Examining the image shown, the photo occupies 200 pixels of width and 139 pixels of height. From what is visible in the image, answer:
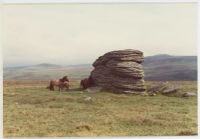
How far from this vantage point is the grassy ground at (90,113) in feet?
13.5

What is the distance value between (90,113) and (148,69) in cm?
54

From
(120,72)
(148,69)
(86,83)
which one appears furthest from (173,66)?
(86,83)

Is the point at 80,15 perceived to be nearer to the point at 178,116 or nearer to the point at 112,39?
the point at 112,39

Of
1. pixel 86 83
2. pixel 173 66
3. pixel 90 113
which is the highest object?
pixel 173 66

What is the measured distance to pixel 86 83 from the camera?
416cm

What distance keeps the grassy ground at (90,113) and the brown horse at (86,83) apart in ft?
0.15

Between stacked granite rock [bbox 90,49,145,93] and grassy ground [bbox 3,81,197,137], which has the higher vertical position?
stacked granite rock [bbox 90,49,145,93]

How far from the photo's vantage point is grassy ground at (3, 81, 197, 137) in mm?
4125

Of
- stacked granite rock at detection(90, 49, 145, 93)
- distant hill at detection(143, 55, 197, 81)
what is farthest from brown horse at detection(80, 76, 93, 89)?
distant hill at detection(143, 55, 197, 81)

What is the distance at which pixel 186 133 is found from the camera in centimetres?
415

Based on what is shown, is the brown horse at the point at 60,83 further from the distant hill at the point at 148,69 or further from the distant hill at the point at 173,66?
the distant hill at the point at 173,66

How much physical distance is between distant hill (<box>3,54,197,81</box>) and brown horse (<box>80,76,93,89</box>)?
0.03 metres

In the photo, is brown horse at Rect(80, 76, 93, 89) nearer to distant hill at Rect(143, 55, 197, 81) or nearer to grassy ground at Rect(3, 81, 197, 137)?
grassy ground at Rect(3, 81, 197, 137)

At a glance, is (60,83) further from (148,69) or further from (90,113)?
(148,69)
